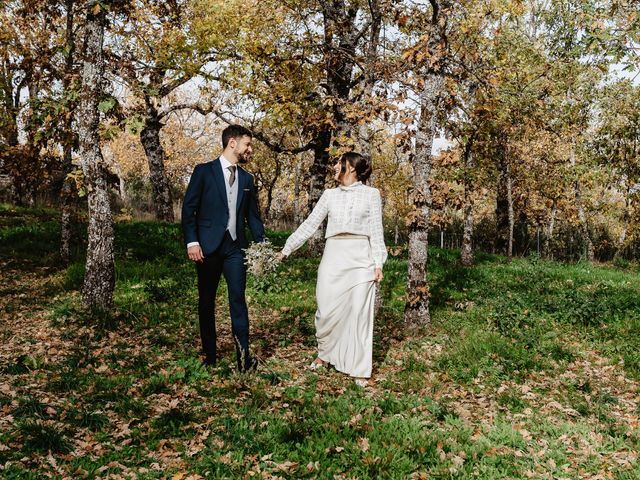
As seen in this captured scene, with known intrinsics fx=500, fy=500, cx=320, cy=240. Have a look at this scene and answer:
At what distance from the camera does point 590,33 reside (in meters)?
7.04

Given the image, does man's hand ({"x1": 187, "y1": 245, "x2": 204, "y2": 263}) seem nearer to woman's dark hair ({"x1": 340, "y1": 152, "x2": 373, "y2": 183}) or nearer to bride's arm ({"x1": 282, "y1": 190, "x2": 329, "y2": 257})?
bride's arm ({"x1": 282, "y1": 190, "x2": 329, "y2": 257})

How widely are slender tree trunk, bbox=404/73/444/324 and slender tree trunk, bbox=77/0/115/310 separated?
539cm

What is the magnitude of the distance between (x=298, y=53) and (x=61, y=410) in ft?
34.5

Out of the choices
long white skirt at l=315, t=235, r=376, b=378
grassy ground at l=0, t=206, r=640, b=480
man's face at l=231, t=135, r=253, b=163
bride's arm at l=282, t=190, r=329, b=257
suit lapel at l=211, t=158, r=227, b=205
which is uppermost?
man's face at l=231, t=135, r=253, b=163

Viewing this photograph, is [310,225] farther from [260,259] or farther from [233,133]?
[233,133]

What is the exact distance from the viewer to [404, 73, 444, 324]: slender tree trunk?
8.56 metres

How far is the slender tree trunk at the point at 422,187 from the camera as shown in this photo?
337 inches

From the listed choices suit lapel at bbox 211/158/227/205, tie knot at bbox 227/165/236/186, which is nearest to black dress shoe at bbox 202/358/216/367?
suit lapel at bbox 211/158/227/205

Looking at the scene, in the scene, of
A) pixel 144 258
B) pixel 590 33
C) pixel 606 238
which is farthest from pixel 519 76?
pixel 606 238

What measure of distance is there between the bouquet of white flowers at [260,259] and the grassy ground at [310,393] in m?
1.39

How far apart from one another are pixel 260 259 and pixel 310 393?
1793 mm

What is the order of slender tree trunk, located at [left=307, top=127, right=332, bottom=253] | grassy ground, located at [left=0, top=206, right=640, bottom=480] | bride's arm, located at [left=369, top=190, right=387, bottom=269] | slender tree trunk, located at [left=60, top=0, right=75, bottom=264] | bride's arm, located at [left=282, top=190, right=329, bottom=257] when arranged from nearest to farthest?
grassy ground, located at [left=0, top=206, right=640, bottom=480], bride's arm, located at [left=369, top=190, right=387, bottom=269], bride's arm, located at [left=282, top=190, right=329, bottom=257], slender tree trunk, located at [left=60, top=0, right=75, bottom=264], slender tree trunk, located at [left=307, top=127, right=332, bottom=253]

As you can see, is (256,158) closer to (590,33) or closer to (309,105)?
(309,105)

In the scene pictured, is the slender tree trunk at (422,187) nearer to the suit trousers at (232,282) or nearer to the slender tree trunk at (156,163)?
the suit trousers at (232,282)
